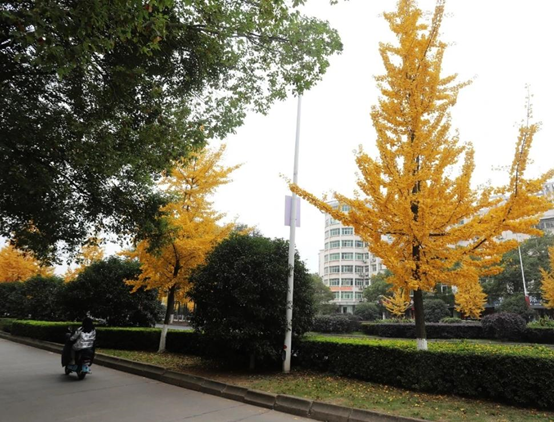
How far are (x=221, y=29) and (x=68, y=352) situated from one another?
8.72 metres

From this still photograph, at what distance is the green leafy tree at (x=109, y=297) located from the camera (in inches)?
642

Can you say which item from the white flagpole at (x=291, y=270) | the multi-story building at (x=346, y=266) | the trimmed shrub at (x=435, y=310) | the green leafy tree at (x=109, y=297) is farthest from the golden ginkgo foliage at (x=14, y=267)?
the multi-story building at (x=346, y=266)

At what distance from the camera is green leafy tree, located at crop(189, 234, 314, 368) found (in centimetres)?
901

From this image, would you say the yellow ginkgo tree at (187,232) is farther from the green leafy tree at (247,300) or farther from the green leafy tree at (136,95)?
the green leafy tree at (136,95)

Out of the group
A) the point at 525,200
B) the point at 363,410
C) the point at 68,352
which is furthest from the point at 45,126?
the point at 525,200

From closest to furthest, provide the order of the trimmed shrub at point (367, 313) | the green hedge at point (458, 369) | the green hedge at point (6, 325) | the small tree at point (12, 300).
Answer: the green hedge at point (458, 369)
the green hedge at point (6, 325)
the small tree at point (12, 300)
the trimmed shrub at point (367, 313)

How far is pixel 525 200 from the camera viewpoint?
7.10m

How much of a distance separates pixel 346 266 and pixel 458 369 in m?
72.5

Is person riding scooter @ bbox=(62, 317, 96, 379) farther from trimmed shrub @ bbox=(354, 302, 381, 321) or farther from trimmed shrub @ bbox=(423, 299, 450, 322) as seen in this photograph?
trimmed shrub @ bbox=(354, 302, 381, 321)

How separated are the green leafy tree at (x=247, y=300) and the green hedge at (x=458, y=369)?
1.56 m

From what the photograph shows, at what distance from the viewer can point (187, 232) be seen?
1230 cm

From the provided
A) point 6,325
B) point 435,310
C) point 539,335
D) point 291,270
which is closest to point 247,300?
point 291,270

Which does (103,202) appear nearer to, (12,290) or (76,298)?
(76,298)

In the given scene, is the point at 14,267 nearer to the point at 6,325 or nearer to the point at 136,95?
the point at 6,325
